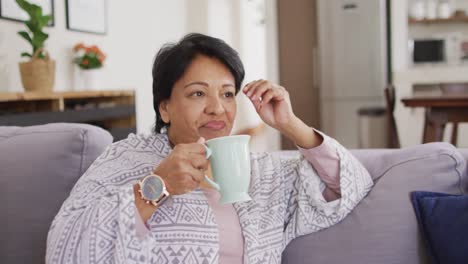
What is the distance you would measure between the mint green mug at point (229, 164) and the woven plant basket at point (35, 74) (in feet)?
8.22

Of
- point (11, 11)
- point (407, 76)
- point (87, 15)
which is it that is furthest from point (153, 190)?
point (407, 76)

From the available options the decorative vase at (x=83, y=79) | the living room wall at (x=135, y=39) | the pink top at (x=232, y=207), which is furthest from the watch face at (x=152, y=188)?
the decorative vase at (x=83, y=79)

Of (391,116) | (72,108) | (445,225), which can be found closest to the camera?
(445,225)

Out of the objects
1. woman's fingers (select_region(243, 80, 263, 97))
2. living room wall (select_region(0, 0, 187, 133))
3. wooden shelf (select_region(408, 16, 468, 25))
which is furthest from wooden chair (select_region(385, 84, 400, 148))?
woman's fingers (select_region(243, 80, 263, 97))

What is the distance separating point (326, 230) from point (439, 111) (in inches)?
96.6

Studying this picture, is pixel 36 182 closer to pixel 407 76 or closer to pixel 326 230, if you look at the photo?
pixel 326 230

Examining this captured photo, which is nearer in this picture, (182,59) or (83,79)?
(182,59)

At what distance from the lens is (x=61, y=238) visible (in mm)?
1034

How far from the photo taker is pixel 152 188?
39.7 inches

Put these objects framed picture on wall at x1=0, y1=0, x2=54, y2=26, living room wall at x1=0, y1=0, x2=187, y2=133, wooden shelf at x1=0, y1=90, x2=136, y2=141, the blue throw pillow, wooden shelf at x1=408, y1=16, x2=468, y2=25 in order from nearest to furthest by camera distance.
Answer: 1. the blue throw pillow
2. wooden shelf at x1=0, y1=90, x2=136, y2=141
3. framed picture on wall at x1=0, y1=0, x2=54, y2=26
4. living room wall at x1=0, y1=0, x2=187, y2=133
5. wooden shelf at x1=408, y1=16, x2=468, y2=25

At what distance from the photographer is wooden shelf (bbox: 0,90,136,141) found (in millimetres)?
2914

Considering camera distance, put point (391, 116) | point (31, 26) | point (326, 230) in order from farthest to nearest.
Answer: point (391, 116), point (31, 26), point (326, 230)

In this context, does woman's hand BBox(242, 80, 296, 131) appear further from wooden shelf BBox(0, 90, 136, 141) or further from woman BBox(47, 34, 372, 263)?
wooden shelf BBox(0, 90, 136, 141)

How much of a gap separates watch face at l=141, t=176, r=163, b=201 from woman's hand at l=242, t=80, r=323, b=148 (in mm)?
337
